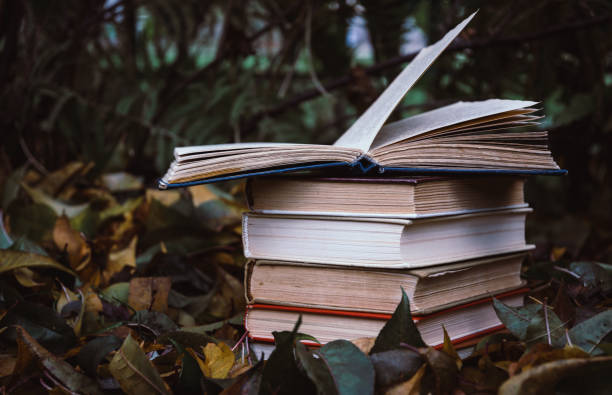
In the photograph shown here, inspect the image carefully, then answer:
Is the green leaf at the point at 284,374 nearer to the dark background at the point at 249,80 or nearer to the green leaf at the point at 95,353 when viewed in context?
the green leaf at the point at 95,353

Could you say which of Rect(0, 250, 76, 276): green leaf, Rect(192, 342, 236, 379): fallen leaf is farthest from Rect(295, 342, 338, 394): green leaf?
Rect(0, 250, 76, 276): green leaf

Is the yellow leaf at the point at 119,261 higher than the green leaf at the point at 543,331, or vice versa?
the green leaf at the point at 543,331

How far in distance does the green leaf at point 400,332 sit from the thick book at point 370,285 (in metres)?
0.06

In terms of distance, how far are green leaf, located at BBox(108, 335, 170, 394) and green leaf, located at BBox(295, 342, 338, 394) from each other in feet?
0.56

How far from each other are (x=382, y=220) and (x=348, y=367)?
0.20 m

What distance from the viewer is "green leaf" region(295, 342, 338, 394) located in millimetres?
530

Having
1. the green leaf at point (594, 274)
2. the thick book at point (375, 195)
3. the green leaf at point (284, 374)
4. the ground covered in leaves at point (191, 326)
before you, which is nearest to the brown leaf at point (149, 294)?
the ground covered in leaves at point (191, 326)

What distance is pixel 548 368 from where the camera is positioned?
50 centimetres

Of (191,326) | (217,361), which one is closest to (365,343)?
(217,361)

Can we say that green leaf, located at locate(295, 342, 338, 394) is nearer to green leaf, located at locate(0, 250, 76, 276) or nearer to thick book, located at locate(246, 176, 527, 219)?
thick book, located at locate(246, 176, 527, 219)

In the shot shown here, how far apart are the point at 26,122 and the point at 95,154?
0.22 m

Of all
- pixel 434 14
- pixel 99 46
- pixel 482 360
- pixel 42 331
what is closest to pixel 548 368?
pixel 482 360

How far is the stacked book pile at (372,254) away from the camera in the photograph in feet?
2.25

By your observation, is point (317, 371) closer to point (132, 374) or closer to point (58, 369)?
point (132, 374)
